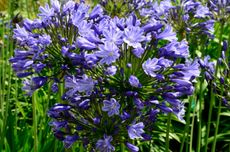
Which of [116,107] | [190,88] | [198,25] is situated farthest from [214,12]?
[116,107]

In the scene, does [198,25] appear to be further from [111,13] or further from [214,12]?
[111,13]

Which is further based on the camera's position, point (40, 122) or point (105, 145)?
point (40, 122)

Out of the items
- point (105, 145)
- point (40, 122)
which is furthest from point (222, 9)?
point (105, 145)

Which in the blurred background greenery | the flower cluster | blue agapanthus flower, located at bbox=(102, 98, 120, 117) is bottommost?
the blurred background greenery

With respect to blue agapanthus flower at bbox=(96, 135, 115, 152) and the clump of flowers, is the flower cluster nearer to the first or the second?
the clump of flowers

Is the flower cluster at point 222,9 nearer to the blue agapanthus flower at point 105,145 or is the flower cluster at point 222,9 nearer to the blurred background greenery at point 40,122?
the blurred background greenery at point 40,122

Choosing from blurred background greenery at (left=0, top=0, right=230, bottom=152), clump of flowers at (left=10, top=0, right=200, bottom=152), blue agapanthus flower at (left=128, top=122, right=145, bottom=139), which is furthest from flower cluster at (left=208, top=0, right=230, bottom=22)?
blue agapanthus flower at (left=128, top=122, right=145, bottom=139)

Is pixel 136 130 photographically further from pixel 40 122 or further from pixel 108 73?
pixel 40 122

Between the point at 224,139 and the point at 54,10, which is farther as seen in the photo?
the point at 224,139

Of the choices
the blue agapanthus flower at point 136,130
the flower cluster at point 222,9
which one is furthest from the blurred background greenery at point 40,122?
the blue agapanthus flower at point 136,130
